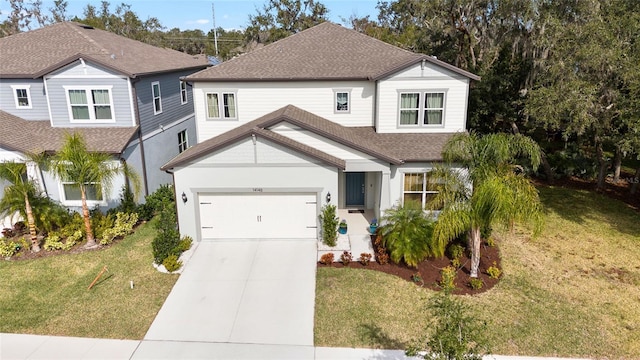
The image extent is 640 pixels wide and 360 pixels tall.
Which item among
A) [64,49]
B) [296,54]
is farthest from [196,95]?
[64,49]

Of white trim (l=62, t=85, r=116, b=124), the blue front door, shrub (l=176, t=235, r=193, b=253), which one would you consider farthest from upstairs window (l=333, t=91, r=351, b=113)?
white trim (l=62, t=85, r=116, b=124)

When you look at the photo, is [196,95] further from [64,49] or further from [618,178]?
[618,178]

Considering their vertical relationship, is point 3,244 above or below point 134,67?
below

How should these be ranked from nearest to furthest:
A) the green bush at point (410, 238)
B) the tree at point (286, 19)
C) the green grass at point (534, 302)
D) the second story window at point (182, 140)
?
the green grass at point (534, 302), the green bush at point (410, 238), the second story window at point (182, 140), the tree at point (286, 19)

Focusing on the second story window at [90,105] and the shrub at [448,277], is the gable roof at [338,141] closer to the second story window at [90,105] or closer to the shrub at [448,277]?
the shrub at [448,277]

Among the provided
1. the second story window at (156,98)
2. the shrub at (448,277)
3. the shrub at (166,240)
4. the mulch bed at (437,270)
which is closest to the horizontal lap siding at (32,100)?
the second story window at (156,98)

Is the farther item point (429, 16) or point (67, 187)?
point (429, 16)
